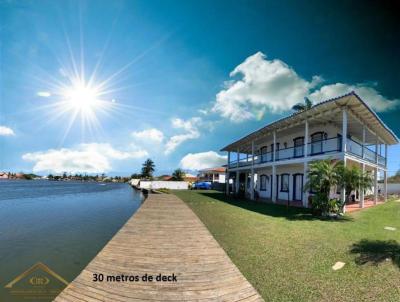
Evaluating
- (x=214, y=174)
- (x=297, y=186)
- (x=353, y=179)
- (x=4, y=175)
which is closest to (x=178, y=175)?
(x=214, y=174)

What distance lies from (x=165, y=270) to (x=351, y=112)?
14.5m

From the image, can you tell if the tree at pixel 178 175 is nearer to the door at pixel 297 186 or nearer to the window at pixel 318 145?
the door at pixel 297 186

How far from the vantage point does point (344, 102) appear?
13.2m

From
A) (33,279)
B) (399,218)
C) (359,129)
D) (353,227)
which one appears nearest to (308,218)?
(353,227)

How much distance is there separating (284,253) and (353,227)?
4854 millimetres

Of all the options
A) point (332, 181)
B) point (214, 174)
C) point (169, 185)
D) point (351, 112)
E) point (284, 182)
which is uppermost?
point (351, 112)

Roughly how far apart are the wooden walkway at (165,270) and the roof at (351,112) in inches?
394

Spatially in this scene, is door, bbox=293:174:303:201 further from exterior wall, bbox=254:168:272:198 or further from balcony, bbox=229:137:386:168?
exterior wall, bbox=254:168:272:198

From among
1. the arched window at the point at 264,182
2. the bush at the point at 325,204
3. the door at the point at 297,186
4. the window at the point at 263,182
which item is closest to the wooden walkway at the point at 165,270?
the bush at the point at 325,204

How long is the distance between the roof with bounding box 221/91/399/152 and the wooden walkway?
10.0 meters

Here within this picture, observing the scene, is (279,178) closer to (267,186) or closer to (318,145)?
(267,186)

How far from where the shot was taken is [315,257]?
5910mm

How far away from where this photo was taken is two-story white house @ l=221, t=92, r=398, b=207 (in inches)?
557

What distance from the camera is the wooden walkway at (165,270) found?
4.01 meters
